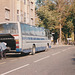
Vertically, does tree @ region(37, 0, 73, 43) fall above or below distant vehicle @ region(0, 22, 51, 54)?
above

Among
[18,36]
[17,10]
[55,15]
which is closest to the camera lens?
[18,36]

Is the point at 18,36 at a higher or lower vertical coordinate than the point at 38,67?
higher

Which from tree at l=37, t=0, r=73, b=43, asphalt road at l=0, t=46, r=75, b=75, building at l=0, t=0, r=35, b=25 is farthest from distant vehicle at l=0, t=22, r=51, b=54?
tree at l=37, t=0, r=73, b=43

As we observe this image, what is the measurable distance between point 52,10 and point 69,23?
606 centimetres

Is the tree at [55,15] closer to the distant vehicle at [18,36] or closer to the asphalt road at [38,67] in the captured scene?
the distant vehicle at [18,36]

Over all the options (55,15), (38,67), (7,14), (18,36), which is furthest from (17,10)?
(38,67)

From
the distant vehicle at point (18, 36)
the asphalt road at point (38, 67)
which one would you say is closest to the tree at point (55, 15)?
the distant vehicle at point (18, 36)

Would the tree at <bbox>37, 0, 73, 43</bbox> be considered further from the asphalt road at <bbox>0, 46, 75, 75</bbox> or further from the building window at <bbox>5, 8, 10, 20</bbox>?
the asphalt road at <bbox>0, 46, 75, 75</bbox>

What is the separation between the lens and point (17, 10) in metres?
33.2

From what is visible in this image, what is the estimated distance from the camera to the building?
2837 centimetres

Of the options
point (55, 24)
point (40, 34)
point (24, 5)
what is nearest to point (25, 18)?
point (24, 5)

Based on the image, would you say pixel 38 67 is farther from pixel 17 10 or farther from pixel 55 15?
pixel 55 15

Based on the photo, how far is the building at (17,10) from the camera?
28.4m

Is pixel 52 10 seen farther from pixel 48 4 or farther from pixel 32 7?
pixel 32 7
